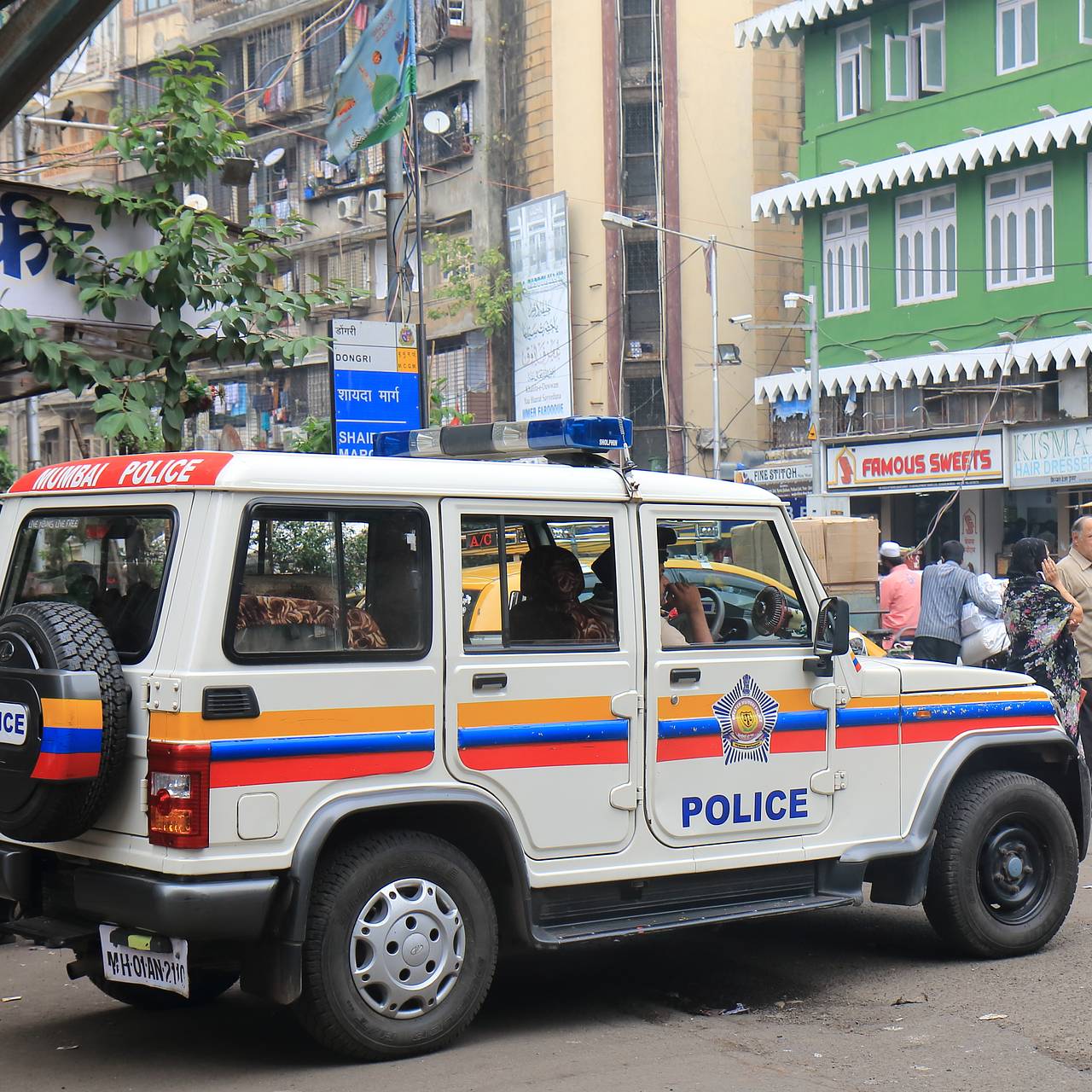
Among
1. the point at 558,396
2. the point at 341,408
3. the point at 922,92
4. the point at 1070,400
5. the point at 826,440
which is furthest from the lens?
the point at 558,396

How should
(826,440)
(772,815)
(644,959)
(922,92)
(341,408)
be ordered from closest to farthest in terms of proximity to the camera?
(772,815)
(644,959)
(341,408)
(922,92)
(826,440)

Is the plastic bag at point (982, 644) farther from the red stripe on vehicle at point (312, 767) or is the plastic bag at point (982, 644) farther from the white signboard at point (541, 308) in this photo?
the white signboard at point (541, 308)

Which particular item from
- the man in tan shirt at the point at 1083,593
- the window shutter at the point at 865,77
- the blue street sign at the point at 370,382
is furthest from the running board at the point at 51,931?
the window shutter at the point at 865,77

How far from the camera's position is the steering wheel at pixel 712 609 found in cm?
614

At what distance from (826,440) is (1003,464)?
15.1 feet

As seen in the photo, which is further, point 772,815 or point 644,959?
point 644,959

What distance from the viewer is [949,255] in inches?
1139

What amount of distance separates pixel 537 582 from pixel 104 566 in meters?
1.50

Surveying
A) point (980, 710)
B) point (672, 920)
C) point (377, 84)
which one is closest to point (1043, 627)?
point (980, 710)

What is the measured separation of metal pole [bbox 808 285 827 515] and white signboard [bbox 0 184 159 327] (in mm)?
23829

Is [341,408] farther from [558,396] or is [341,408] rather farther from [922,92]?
[558,396]

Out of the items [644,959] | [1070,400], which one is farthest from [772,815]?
[1070,400]

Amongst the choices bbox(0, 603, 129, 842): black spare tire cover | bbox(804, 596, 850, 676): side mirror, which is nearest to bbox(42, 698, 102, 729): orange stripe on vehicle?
bbox(0, 603, 129, 842): black spare tire cover

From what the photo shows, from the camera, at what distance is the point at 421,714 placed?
535 cm
